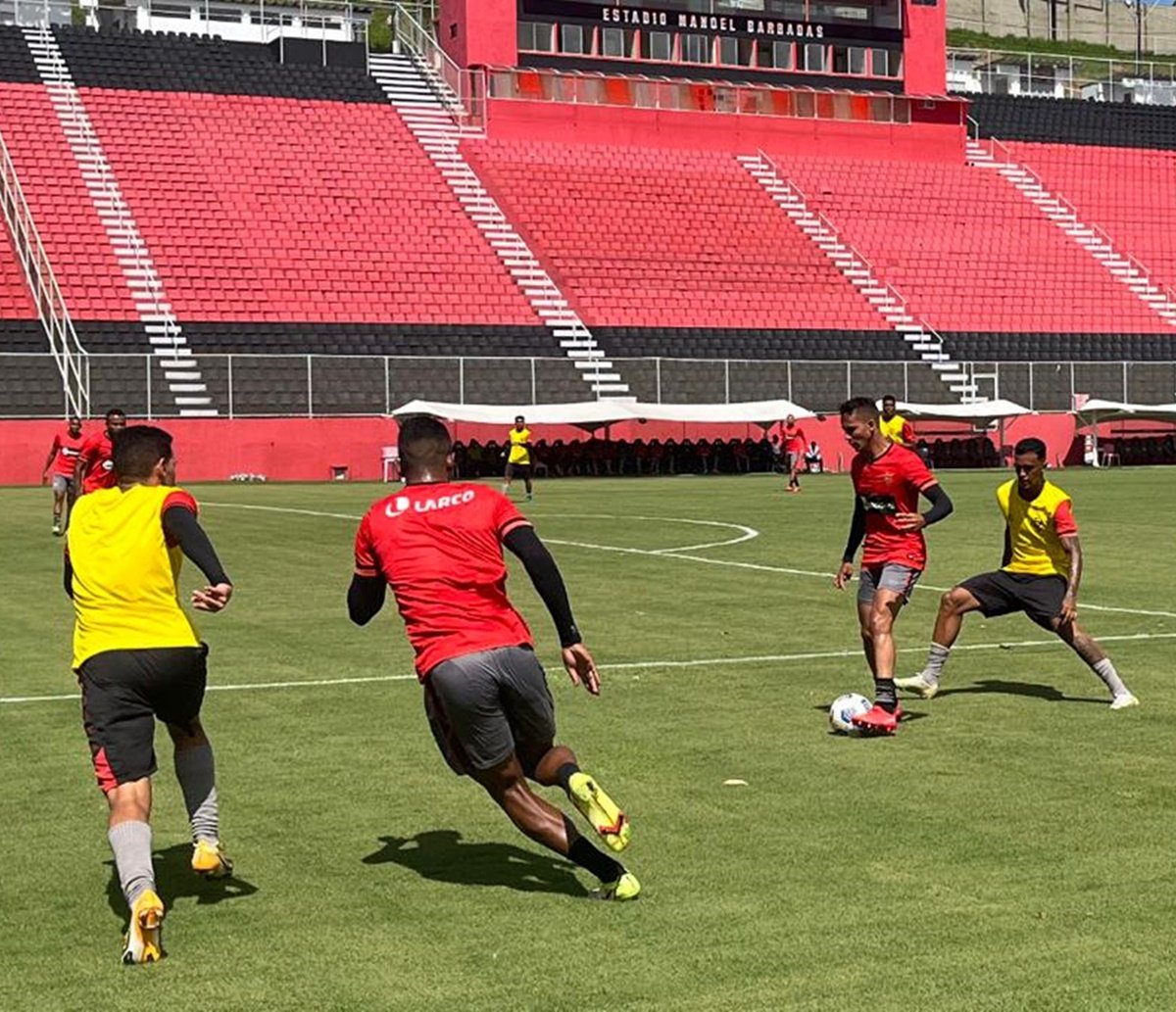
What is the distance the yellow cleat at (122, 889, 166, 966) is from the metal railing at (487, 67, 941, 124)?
201ft

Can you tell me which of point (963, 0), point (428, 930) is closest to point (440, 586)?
point (428, 930)

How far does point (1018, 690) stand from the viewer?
1330cm

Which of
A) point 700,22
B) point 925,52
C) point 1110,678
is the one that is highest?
point 700,22

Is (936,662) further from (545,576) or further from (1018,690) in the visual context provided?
(545,576)

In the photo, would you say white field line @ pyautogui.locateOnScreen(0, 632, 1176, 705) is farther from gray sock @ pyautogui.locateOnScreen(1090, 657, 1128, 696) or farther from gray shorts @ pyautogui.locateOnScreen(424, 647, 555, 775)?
gray shorts @ pyautogui.locateOnScreen(424, 647, 555, 775)

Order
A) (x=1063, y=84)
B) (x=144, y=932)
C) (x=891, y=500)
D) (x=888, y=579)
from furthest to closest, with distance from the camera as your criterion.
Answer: (x=1063, y=84) → (x=891, y=500) → (x=888, y=579) → (x=144, y=932)

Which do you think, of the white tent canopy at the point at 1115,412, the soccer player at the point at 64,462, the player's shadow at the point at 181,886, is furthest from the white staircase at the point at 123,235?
the player's shadow at the point at 181,886

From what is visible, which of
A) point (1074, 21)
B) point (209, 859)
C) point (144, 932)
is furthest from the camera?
point (1074, 21)

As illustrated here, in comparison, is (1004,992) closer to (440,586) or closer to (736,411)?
(440,586)

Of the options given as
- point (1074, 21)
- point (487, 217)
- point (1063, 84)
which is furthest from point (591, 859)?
point (1074, 21)

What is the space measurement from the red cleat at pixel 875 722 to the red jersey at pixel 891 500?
1.28 metres

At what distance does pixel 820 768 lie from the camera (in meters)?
10.5

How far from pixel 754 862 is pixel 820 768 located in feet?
7.35

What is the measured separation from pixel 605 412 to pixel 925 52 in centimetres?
Answer: 2811
